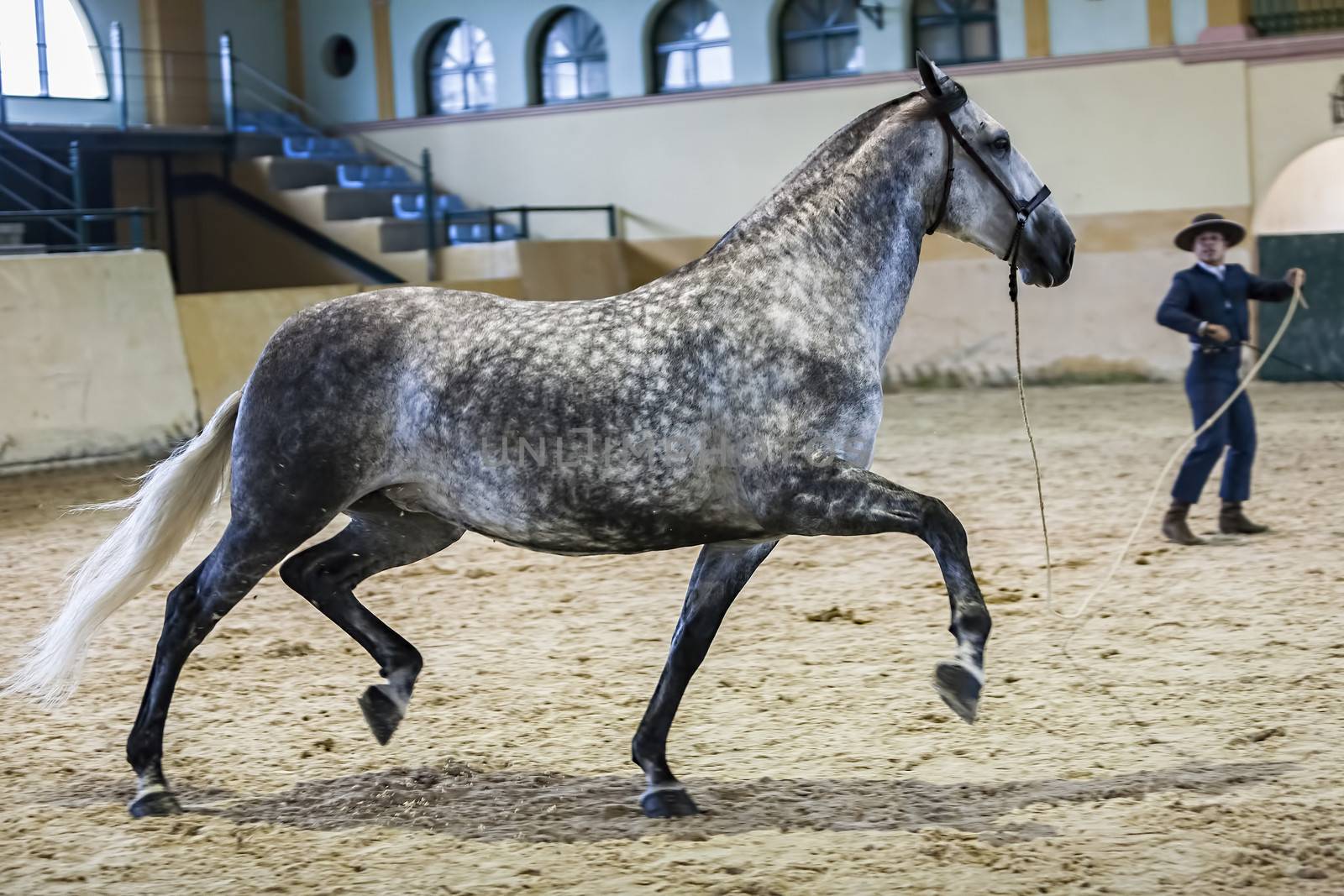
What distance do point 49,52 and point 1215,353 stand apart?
1427cm

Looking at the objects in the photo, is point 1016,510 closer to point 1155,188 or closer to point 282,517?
point 282,517

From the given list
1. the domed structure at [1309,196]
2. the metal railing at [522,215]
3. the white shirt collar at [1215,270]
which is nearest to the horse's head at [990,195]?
the white shirt collar at [1215,270]

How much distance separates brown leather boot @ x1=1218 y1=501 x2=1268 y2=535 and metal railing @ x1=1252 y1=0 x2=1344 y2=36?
355 inches

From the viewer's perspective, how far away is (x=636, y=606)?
6719mm

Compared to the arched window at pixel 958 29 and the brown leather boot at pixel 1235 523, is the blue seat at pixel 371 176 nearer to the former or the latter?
the arched window at pixel 958 29

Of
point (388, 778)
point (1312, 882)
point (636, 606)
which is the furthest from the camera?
point (636, 606)

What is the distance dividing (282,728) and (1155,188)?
12.8 m

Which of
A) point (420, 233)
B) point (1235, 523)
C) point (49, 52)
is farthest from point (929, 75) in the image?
point (49, 52)

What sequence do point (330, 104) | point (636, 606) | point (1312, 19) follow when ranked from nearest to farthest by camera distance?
point (636, 606) < point (1312, 19) < point (330, 104)

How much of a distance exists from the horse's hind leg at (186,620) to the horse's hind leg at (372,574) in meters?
0.22

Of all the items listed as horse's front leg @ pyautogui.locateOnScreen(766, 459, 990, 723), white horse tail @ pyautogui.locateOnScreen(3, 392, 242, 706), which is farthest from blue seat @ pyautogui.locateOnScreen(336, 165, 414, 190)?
horse's front leg @ pyautogui.locateOnScreen(766, 459, 990, 723)

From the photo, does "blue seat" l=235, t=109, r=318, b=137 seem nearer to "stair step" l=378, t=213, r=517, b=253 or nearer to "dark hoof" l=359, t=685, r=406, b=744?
"stair step" l=378, t=213, r=517, b=253

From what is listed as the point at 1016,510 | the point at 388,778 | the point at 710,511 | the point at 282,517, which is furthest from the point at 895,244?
the point at 1016,510

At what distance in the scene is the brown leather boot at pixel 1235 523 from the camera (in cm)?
779
